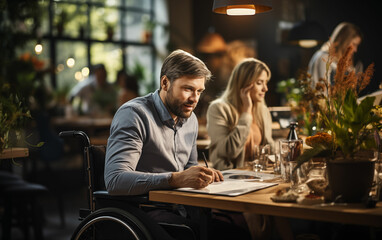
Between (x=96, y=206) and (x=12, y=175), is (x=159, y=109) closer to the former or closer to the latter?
(x=96, y=206)

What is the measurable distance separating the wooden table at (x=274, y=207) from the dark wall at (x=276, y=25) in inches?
198

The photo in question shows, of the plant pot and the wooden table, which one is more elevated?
the plant pot

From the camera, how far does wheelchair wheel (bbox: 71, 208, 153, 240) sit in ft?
6.57

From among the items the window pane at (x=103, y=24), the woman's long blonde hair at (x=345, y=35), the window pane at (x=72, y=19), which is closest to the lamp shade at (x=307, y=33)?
the woman's long blonde hair at (x=345, y=35)

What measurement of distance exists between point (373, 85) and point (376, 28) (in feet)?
3.01

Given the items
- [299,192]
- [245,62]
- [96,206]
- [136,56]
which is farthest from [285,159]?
[136,56]

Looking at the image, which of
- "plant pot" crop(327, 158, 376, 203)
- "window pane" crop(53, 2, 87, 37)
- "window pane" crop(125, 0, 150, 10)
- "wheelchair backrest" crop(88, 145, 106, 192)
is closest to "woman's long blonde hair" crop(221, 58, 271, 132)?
"wheelchair backrest" crop(88, 145, 106, 192)

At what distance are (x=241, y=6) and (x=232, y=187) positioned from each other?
3.56 ft

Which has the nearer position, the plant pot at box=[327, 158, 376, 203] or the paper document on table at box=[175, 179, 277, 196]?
the plant pot at box=[327, 158, 376, 203]

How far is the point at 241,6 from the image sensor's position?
2723mm

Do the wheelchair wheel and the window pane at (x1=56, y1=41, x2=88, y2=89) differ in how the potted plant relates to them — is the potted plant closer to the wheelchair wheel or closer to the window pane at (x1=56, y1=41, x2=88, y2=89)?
the wheelchair wheel

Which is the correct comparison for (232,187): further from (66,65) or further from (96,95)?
(66,65)

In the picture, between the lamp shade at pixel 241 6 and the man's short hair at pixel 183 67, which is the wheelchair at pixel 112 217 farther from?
the lamp shade at pixel 241 6

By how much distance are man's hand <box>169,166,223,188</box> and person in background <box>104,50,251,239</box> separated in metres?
0.04
